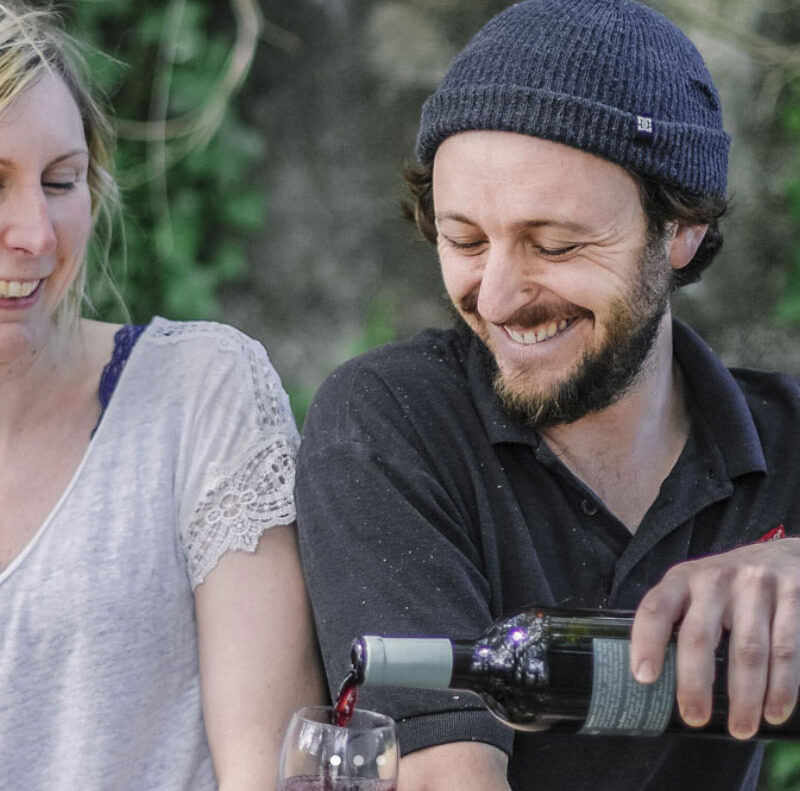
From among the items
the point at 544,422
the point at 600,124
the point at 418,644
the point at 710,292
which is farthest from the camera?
the point at 710,292

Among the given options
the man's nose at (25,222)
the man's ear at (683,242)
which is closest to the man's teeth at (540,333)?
the man's ear at (683,242)

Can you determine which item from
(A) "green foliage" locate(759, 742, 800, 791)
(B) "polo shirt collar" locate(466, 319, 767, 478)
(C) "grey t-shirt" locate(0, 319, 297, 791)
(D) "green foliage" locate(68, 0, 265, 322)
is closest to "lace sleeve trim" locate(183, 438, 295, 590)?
(C) "grey t-shirt" locate(0, 319, 297, 791)

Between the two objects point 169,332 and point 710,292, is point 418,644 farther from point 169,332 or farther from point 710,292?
point 710,292

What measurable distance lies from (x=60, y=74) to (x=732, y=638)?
1.20 m

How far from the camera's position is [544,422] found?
1.87 metres

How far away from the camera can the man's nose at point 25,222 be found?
185 cm

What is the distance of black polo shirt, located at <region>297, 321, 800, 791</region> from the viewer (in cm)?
167

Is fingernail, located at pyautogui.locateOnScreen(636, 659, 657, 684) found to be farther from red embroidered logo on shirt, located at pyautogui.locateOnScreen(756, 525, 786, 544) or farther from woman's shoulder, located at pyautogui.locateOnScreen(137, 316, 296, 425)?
woman's shoulder, located at pyautogui.locateOnScreen(137, 316, 296, 425)

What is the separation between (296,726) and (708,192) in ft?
3.25

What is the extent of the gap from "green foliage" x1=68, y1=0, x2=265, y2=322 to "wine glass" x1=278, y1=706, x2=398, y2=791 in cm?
207

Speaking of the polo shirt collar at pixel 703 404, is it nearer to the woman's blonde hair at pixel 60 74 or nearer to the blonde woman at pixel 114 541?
the blonde woman at pixel 114 541

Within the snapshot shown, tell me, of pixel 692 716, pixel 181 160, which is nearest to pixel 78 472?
pixel 692 716

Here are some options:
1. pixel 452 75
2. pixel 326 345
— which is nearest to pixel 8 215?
pixel 452 75

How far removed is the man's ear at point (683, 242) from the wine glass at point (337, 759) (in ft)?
2.97
